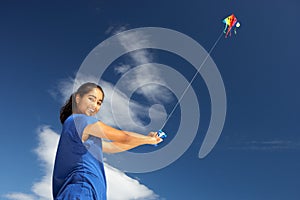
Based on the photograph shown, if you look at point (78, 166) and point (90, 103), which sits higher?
point (90, 103)

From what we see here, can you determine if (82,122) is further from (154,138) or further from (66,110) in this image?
(154,138)

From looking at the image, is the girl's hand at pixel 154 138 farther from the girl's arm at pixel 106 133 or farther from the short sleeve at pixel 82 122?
the short sleeve at pixel 82 122

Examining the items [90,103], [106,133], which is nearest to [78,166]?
[106,133]

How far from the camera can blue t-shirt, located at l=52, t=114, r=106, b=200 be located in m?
3.51

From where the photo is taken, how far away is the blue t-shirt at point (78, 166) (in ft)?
11.5

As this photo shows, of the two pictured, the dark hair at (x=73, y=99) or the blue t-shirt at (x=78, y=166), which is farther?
the dark hair at (x=73, y=99)

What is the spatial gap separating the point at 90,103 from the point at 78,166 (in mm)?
865

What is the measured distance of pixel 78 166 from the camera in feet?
12.1

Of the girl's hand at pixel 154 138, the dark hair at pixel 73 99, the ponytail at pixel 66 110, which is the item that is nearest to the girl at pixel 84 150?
the dark hair at pixel 73 99

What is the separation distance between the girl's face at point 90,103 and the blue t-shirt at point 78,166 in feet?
0.89

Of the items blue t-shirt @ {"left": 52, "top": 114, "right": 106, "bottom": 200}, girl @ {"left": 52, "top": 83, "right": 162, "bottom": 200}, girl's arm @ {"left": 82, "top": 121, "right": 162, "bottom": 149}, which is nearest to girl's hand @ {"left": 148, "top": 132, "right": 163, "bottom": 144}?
girl @ {"left": 52, "top": 83, "right": 162, "bottom": 200}

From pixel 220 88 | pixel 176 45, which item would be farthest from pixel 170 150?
pixel 176 45

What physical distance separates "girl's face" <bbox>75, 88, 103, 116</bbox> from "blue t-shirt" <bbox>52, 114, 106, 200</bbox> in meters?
0.27

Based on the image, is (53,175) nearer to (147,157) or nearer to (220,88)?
(147,157)
